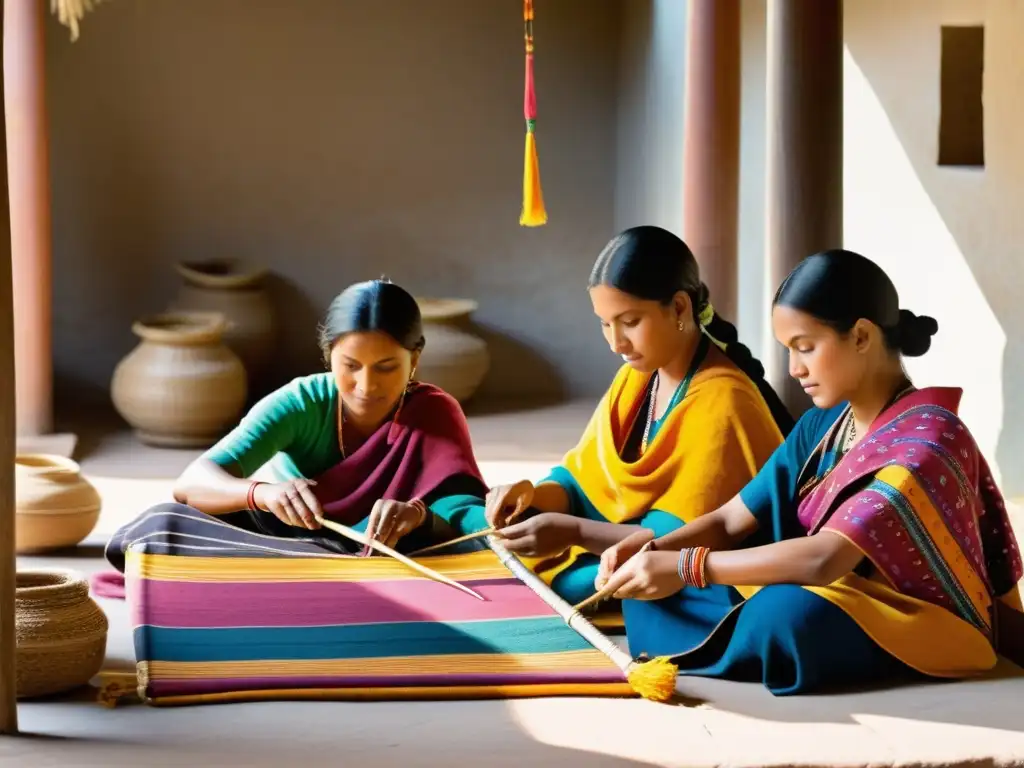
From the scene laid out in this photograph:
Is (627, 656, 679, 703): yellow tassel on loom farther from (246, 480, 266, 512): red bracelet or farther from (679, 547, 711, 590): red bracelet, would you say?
(246, 480, 266, 512): red bracelet

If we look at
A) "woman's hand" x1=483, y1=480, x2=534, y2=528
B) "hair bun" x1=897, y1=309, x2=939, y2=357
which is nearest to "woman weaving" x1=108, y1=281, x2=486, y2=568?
"woman's hand" x1=483, y1=480, x2=534, y2=528

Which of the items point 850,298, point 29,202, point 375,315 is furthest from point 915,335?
point 29,202

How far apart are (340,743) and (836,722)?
100cm

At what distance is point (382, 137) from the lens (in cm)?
917

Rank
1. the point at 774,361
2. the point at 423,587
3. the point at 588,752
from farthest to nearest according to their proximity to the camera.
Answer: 1. the point at 774,361
2. the point at 423,587
3. the point at 588,752

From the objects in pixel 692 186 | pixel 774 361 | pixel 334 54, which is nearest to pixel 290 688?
pixel 774 361

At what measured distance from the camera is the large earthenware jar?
8.62m

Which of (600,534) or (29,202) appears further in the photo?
(29,202)

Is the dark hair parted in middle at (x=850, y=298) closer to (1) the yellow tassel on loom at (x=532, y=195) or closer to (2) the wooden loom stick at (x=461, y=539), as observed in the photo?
(2) the wooden loom stick at (x=461, y=539)

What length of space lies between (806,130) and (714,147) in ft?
5.17

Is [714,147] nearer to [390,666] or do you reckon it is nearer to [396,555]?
[396,555]

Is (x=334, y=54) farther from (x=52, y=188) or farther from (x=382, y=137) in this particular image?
(x=52, y=188)

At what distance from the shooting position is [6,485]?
317cm

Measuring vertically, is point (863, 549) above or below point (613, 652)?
above
